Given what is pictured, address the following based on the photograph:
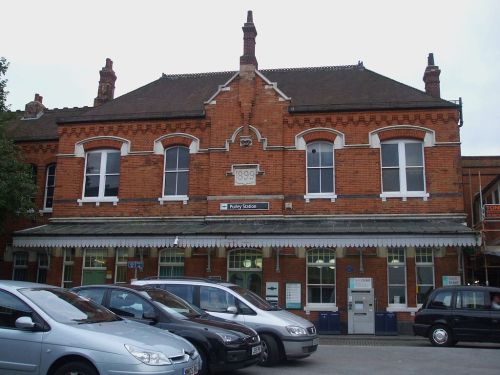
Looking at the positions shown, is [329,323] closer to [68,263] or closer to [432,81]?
[68,263]

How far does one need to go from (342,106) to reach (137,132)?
8.11 meters

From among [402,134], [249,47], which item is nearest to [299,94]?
[249,47]

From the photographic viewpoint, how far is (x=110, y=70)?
2670cm

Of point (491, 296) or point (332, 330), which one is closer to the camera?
point (491, 296)

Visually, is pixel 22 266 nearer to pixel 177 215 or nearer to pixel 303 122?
pixel 177 215

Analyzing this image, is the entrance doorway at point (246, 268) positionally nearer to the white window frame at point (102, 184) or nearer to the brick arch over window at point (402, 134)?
the white window frame at point (102, 184)

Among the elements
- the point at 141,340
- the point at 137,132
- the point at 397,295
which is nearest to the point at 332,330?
the point at 397,295

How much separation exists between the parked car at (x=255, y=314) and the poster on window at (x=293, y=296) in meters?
7.33

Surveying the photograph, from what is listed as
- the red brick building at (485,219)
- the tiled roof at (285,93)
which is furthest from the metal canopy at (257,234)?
the tiled roof at (285,93)

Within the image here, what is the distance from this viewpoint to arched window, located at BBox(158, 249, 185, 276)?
67.0ft

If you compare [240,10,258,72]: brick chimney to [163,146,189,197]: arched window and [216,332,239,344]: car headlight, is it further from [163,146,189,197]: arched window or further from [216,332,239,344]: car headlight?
[216,332,239,344]: car headlight

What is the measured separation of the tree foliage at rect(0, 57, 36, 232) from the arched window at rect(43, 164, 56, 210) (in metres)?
2.22

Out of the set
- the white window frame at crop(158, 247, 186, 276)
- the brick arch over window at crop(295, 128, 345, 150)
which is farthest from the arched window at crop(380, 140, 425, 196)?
the white window frame at crop(158, 247, 186, 276)

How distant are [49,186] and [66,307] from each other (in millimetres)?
17239
